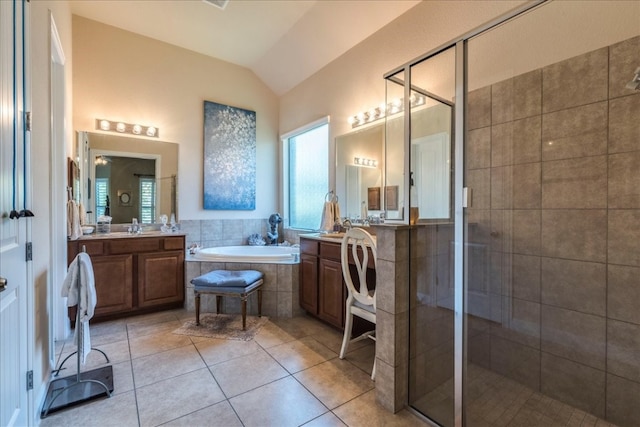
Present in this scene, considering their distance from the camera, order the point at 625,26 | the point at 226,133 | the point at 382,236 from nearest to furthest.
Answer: the point at 625,26 → the point at 382,236 → the point at 226,133

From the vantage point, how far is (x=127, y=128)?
3568 mm

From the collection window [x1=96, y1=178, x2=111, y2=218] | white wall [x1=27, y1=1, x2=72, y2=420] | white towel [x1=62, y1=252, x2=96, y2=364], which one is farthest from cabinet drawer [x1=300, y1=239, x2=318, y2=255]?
window [x1=96, y1=178, x2=111, y2=218]

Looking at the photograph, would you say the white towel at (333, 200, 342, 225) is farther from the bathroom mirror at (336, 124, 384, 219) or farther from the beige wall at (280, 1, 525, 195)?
Result: the beige wall at (280, 1, 525, 195)

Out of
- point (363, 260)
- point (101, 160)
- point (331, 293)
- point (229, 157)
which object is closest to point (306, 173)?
point (229, 157)

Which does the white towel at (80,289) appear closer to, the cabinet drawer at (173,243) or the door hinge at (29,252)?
the door hinge at (29,252)

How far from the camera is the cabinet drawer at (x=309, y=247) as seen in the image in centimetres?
296

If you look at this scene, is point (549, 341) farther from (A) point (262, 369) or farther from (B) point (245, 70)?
(B) point (245, 70)

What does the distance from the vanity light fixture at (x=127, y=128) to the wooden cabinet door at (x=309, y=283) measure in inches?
101

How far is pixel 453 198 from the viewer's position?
1662 millimetres

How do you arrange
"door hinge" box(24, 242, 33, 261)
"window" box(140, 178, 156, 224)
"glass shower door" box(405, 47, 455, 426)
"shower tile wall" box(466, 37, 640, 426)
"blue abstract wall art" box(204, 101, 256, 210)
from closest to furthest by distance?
"door hinge" box(24, 242, 33, 261)
"shower tile wall" box(466, 37, 640, 426)
"glass shower door" box(405, 47, 455, 426)
"window" box(140, 178, 156, 224)
"blue abstract wall art" box(204, 101, 256, 210)

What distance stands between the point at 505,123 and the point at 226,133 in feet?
11.5

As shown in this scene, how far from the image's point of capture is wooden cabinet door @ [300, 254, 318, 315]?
116 inches

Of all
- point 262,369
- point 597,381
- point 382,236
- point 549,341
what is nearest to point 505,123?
point 382,236

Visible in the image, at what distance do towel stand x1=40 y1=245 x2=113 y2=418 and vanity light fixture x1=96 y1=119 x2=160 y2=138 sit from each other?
93.5 inches
